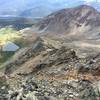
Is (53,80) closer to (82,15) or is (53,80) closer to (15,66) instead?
(15,66)

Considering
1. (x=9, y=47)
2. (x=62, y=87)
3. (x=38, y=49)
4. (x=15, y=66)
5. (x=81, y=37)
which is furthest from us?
(x=81, y=37)

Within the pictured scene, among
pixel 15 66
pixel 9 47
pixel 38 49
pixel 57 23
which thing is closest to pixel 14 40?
pixel 9 47

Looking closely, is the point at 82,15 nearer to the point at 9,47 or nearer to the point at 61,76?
the point at 9,47

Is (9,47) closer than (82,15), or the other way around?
(9,47)

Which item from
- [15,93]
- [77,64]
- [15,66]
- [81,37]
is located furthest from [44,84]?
[81,37]

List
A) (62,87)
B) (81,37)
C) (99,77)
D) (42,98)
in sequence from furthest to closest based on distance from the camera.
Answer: (81,37) → (99,77) → (62,87) → (42,98)

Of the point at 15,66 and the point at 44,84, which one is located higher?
the point at 44,84

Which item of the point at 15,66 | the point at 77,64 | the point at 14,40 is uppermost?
the point at 77,64
